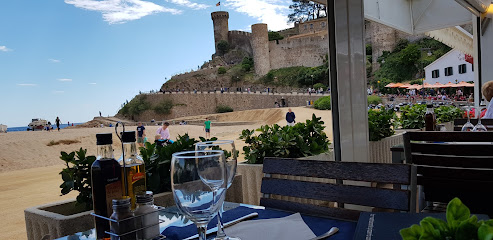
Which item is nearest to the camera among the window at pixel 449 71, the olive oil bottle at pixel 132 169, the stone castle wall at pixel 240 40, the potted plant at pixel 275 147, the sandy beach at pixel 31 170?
the olive oil bottle at pixel 132 169

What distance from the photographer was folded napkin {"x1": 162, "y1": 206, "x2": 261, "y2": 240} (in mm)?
728

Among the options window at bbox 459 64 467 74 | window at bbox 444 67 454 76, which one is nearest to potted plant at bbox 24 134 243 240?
window at bbox 459 64 467 74

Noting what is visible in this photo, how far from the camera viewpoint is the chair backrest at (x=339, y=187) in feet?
2.68

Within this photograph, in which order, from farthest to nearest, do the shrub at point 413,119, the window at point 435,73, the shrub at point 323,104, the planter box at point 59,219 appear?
the window at point 435,73 → the shrub at point 323,104 → the shrub at point 413,119 → the planter box at point 59,219

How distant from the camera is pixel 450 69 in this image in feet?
92.1

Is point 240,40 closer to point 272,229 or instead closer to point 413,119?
point 413,119

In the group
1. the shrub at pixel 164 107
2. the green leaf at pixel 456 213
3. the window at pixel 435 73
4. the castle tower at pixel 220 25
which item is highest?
the castle tower at pixel 220 25

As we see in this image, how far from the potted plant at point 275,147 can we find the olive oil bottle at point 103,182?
1.41 meters

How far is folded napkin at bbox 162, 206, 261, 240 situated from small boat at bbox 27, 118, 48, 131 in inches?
1621

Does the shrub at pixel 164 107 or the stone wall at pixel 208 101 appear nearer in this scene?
the stone wall at pixel 208 101

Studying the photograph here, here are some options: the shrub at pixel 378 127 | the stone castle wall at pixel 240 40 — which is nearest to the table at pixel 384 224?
the shrub at pixel 378 127

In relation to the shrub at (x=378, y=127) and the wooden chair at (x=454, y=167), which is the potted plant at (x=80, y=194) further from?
the shrub at (x=378, y=127)

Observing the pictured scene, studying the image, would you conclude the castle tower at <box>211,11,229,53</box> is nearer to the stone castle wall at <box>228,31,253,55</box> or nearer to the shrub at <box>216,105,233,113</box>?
the stone castle wall at <box>228,31,253,55</box>

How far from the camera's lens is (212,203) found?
60cm
